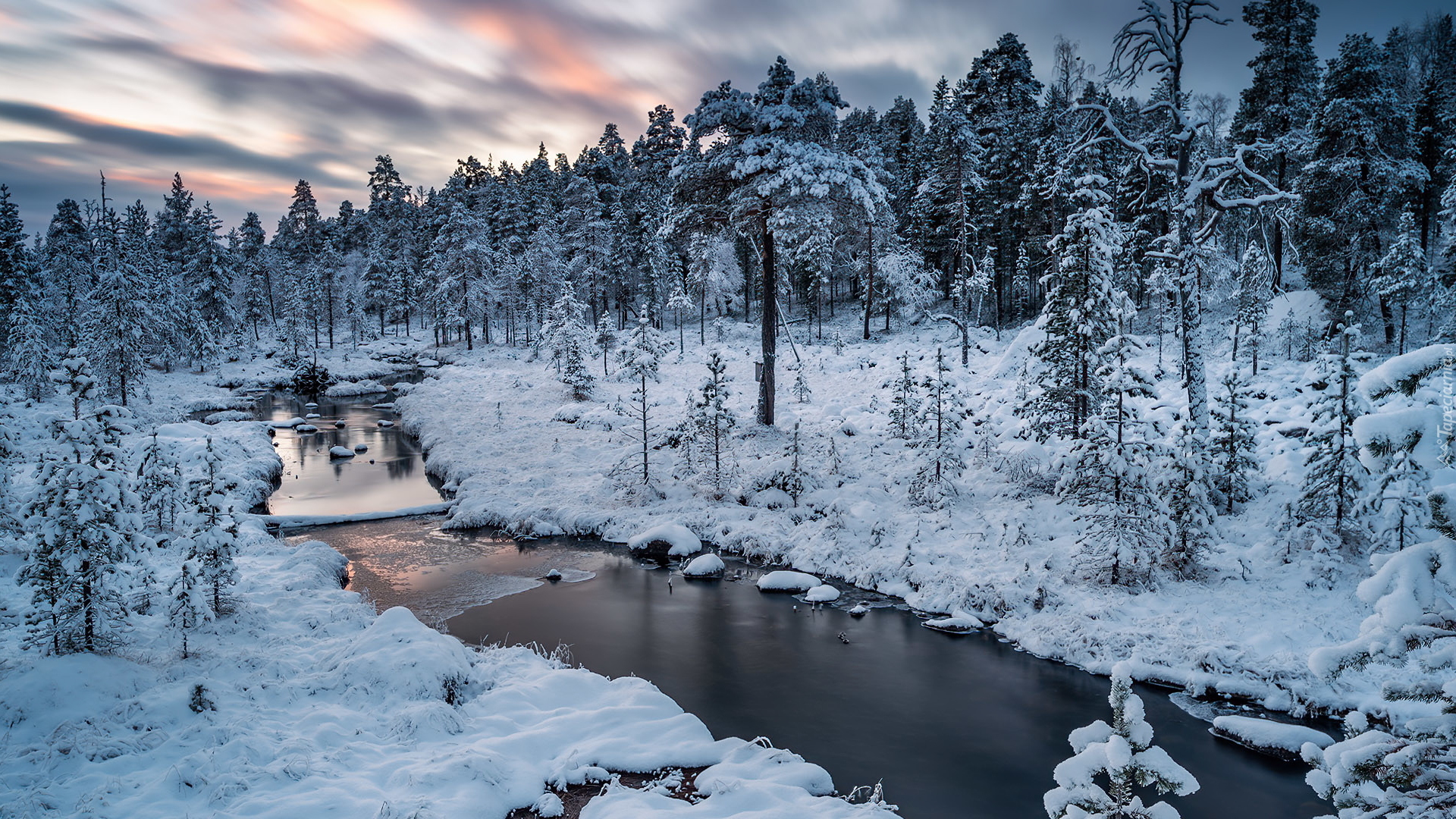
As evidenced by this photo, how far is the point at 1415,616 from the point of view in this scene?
3393 millimetres

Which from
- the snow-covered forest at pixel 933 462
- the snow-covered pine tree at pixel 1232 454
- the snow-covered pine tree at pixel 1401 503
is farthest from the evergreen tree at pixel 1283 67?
the snow-covered pine tree at pixel 1401 503

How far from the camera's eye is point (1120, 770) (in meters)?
3.28

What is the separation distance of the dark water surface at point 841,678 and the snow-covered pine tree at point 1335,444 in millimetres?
5549

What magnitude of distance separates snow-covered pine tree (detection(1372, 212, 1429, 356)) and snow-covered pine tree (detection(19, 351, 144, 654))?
1387 inches

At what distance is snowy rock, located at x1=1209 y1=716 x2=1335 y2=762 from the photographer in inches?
365

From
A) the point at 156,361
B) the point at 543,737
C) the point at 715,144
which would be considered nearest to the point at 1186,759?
the point at 543,737

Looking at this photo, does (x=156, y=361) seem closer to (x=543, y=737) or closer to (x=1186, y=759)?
(x=543, y=737)

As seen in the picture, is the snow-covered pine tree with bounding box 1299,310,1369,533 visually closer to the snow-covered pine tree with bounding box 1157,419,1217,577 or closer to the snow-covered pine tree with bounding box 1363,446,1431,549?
the snow-covered pine tree with bounding box 1363,446,1431,549

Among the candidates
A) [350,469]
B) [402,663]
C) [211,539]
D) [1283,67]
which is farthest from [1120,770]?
[1283,67]

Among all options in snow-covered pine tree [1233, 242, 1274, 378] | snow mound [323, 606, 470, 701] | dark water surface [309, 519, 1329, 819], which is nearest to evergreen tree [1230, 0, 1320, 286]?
snow-covered pine tree [1233, 242, 1274, 378]

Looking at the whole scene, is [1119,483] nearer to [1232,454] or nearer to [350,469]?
[1232,454]

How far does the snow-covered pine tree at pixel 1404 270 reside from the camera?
24672mm

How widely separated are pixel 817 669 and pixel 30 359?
47.6 metres

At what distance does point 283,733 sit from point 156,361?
60904 mm
